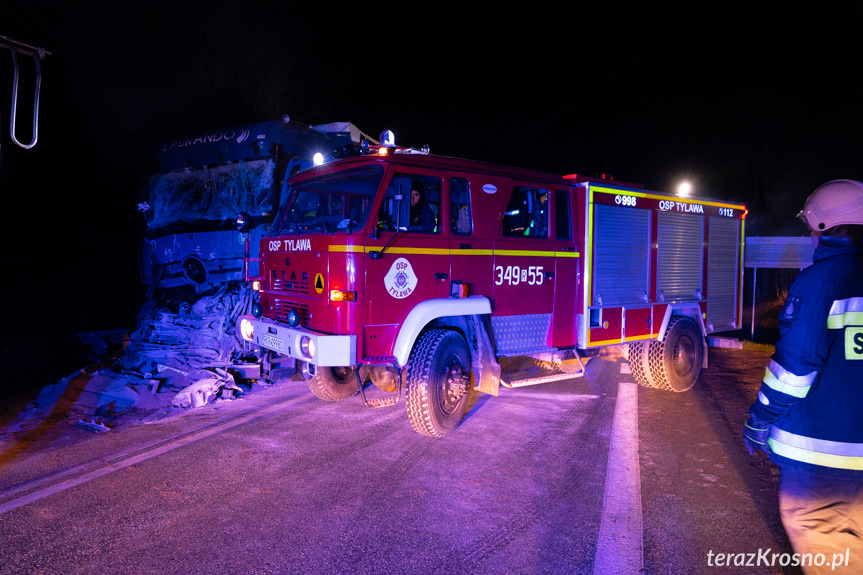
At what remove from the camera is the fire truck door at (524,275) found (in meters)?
5.55

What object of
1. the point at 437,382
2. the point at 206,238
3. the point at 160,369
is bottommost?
the point at 160,369

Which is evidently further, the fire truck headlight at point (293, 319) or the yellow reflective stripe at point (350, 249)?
the fire truck headlight at point (293, 319)

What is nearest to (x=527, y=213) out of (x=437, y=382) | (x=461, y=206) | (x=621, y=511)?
(x=461, y=206)

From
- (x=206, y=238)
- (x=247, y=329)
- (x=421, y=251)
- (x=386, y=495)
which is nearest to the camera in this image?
(x=386, y=495)

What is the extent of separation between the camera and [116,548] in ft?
10.3

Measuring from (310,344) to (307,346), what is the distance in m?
0.08

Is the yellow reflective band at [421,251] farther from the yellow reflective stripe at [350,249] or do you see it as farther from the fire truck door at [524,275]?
the fire truck door at [524,275]

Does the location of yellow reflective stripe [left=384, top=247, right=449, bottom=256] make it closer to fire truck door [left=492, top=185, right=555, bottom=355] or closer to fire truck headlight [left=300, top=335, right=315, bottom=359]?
fire truck door [left=492, top=185, right=555, bottom=355]

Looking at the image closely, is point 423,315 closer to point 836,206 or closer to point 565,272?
point 565,272

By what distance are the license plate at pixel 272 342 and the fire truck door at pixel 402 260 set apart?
0.92 metres

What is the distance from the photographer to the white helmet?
232 centimetres

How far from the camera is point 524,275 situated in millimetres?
5715

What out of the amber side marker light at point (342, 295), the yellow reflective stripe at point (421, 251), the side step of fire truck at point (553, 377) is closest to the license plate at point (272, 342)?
the amber side marker light at point (342, 295)

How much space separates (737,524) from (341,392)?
421 cm
